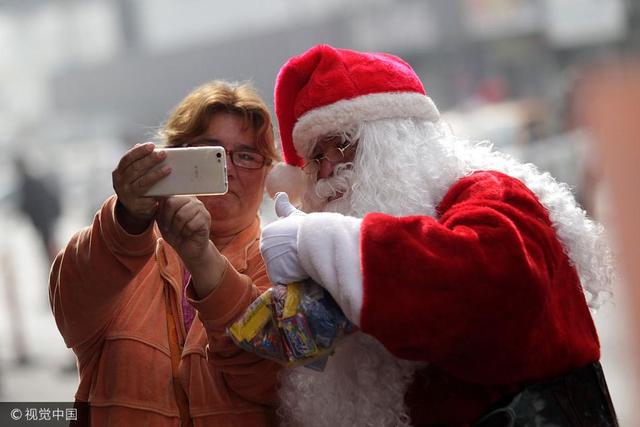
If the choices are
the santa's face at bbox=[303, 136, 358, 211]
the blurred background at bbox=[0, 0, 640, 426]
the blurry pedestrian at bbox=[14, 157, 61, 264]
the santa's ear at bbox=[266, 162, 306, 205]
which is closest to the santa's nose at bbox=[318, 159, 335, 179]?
the santa's face at bbox=[303, 136, 358, 211]

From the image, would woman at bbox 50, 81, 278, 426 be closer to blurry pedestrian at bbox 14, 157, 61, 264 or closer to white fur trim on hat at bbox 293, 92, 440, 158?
white fur trim on hat at bbox 293, 92, 440, 158

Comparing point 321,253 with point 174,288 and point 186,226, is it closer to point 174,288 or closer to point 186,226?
point 186,226

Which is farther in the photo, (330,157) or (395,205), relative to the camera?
(330,157)

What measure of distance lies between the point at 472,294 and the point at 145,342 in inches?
28.7

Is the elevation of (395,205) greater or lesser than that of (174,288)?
greater

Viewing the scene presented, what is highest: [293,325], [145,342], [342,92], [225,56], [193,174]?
[342,92]

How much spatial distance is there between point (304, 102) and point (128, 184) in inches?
15.3

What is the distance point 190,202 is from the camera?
1618 mm

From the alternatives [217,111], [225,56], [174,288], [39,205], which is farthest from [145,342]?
[225,56]

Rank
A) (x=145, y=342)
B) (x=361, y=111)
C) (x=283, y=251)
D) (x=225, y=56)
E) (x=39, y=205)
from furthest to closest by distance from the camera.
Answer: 1. (x=225, y=56)
2. (x=39, y=205)
3. (x=145, y=342)
4. (x=361, y=111)
5. (x=283, y=251)

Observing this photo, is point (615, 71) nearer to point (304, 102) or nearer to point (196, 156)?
point (304, 102)

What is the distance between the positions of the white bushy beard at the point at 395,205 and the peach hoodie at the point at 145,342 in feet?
→ 0.51

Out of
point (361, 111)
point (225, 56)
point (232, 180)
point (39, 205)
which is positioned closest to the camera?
point (361, 111)

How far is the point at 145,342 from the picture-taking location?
1797mm
